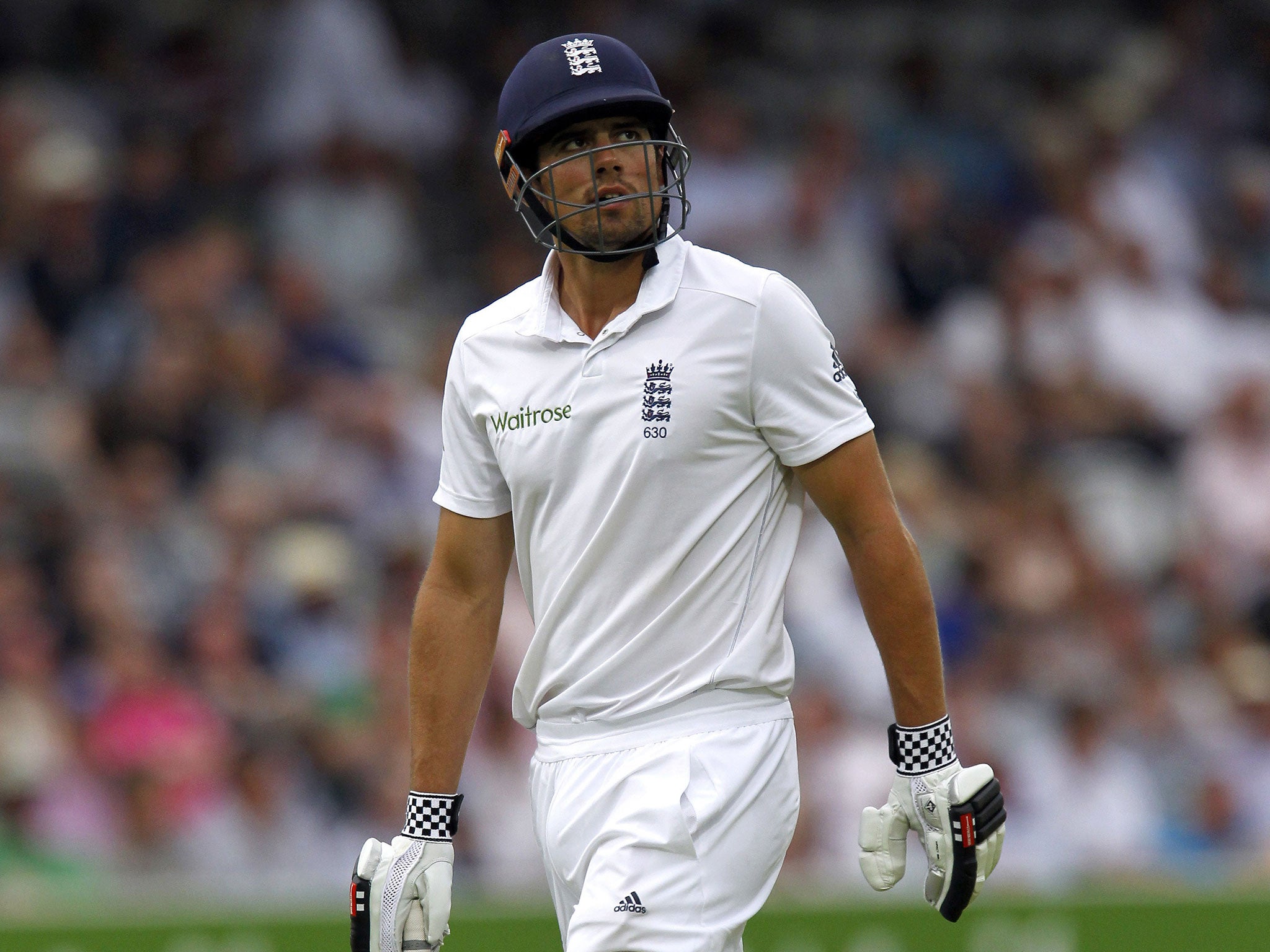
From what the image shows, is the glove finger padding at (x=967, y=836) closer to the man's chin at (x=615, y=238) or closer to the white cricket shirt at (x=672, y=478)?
the white cricket shirt at (x=672, y=478)

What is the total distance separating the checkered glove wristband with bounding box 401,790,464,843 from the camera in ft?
12.7

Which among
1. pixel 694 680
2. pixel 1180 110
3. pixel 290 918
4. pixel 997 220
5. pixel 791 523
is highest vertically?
pixel 1180 110

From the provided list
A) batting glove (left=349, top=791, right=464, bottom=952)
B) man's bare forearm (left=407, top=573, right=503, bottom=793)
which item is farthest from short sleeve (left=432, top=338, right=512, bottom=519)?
batting glove (left=349, top=791, right=464, bottom=952)

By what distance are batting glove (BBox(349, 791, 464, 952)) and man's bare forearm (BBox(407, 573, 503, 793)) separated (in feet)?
0.21

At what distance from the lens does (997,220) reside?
33.9 ft

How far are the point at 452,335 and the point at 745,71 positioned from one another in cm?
274

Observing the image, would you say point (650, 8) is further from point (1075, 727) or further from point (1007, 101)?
point (1075, 727)

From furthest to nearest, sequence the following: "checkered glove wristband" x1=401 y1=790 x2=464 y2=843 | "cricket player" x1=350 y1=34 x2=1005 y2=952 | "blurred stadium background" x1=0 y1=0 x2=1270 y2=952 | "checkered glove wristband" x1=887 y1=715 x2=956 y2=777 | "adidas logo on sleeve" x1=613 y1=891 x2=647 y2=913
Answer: "blurred stadium background" x1=0 y1=0 x2=1270 y2=952 < "checkered glove wristband" x1=401 y1=790 x2=464 y2=843 < "checkered glove wristband" x1=887 y1=715 x2=956 y2=777 < "cricket player" x1=350 y1=34 x2=1005 y2=952 < "adidas logo on sleeve" x1=613 y1=891 x2=647 y2=913

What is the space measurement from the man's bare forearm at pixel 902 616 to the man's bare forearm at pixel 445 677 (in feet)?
2.64

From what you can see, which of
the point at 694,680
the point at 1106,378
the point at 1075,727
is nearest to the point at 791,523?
the point at 694,680

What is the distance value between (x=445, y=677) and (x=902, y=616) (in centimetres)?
96

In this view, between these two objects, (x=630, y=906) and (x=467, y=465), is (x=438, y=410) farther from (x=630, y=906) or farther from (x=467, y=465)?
(x=630, y=906)

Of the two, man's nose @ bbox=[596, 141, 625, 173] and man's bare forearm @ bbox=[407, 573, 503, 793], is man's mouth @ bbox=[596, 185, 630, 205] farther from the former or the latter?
man's bare forearm @ bbox=[407, 573, 503, 793]

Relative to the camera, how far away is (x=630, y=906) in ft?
11.3
